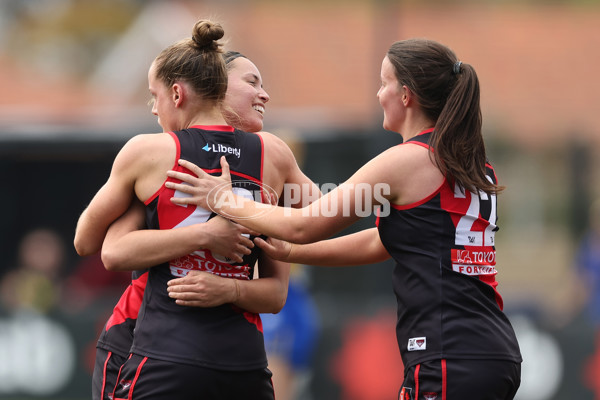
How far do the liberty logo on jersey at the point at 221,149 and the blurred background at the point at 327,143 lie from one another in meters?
4.01

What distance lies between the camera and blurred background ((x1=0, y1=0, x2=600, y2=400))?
872cm

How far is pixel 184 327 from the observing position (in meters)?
3.32

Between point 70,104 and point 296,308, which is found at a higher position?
point 70,104

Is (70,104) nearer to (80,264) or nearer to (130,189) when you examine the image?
(80,264)

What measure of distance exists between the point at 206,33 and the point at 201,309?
107 centimetres

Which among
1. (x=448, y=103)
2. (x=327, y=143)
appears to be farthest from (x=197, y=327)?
(x=327, y=143)

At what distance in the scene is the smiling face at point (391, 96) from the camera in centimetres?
348

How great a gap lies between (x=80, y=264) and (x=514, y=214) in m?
12.1

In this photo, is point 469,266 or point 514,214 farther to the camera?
point 514,214

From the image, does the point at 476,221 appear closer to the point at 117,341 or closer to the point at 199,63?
the point at 199,63

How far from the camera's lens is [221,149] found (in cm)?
344

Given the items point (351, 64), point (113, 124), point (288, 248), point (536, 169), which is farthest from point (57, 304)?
point (536, 169)

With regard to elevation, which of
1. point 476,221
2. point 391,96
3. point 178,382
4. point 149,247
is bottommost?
point 178,382

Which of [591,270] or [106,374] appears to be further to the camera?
[591,270]
